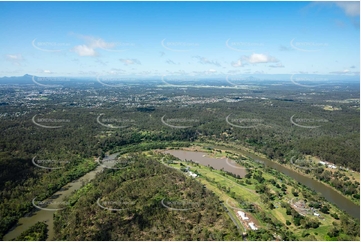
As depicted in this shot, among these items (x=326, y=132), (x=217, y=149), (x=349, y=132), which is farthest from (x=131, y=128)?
(x=349, y=132)

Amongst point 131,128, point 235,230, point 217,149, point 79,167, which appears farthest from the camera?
point 131,128

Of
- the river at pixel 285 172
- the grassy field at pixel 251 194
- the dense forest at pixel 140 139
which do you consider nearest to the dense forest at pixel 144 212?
the grassy field at pixel 251 194

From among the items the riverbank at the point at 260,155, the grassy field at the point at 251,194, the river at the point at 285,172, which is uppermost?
the grassy field at the point at 251,194

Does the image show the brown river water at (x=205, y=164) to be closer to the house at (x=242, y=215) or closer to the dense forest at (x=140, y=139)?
the dense forest at (x=140, y=139)

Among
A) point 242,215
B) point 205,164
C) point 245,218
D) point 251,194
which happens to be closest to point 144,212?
point 242,215

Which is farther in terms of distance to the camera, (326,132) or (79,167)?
(326,132)

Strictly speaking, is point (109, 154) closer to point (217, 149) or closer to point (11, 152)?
point (11, 152)

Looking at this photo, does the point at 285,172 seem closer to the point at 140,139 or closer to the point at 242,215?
the point at 242,215

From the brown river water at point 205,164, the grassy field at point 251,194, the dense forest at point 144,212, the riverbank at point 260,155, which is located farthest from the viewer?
the riverbank at point 260,155
